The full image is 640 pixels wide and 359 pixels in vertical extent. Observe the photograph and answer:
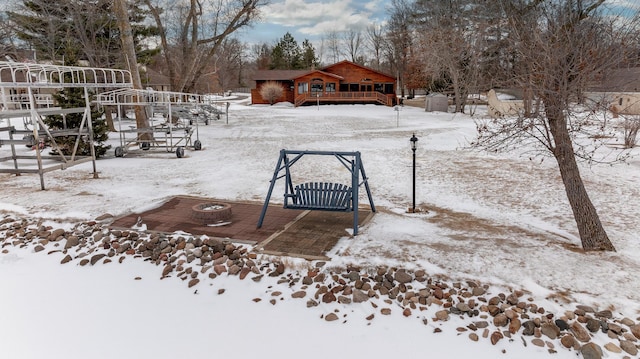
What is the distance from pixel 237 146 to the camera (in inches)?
590

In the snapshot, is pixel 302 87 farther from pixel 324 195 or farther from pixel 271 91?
pixel 324 195

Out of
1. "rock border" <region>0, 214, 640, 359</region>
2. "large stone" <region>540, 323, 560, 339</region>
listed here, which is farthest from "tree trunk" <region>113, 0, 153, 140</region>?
"large stone" <region>540, 323, 560, 339</region>

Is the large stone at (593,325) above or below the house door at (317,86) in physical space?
below

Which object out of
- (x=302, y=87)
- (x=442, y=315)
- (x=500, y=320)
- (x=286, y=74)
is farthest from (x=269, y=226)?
(x=286, y=74)

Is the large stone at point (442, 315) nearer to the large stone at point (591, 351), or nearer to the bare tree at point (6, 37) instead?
the large stone at point (591, 351)

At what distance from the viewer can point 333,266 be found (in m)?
4.67

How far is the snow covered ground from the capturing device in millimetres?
3584

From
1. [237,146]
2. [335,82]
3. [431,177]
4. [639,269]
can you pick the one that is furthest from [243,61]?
[639,269]

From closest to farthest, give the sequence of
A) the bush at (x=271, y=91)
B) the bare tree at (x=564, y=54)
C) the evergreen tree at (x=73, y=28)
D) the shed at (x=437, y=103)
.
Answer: the bare tree at (x=564, y=54) < the evergreen tree at (x=73, y=28) < the shed at (x=437, y=103) < the bush at (x=271, y=91)

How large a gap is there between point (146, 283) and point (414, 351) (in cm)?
290

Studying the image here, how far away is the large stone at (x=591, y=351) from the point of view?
10.6ft

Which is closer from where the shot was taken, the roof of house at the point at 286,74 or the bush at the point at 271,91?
the roof of house at the point at 286,74

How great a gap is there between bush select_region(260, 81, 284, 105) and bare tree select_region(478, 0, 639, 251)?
41.1 metres

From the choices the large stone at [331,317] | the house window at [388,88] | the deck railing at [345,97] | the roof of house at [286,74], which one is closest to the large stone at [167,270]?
the large stone at [331,317]
